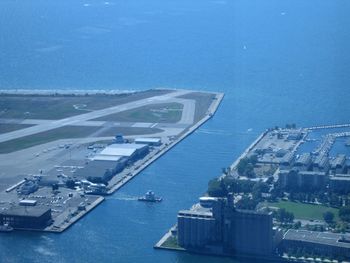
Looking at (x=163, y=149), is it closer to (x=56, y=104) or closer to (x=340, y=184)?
(x=340, y=184)

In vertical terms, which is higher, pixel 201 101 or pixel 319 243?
pixel 201 101

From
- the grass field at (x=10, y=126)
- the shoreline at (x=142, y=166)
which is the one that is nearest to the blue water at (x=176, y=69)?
the shoreline at (x=142, y=166)

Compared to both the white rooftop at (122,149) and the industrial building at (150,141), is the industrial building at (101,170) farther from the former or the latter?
the industrial building at (150,141)

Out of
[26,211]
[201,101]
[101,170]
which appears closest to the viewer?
[26,211]

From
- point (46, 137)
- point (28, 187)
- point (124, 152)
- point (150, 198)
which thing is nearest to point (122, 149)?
point (124, 152)

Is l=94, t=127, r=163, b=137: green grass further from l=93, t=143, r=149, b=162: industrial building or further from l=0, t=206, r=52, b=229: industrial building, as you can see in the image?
l=0, t=206, r=52, b=229: industrial building

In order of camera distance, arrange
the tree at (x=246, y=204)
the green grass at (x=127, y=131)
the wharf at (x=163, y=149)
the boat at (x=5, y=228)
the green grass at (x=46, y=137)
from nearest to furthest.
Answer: the boat at (x=5, y=228), the tree at (x=246, y=204), the wharf at (x=163, y=149), the green grass at (x=46, y=137), the green grass at (x=127, y=131)
